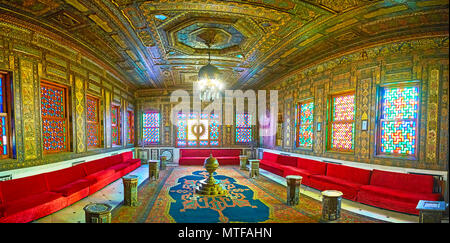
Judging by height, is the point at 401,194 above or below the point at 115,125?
below

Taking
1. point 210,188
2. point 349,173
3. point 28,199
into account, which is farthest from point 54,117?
point 349,173

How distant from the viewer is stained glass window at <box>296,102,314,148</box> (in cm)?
723

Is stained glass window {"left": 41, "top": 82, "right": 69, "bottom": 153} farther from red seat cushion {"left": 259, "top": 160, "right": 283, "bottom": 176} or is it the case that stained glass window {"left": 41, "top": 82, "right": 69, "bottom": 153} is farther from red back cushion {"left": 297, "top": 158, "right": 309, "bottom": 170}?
A: red back cushion {"left": 297, "top": 158, "right": 309, "bottom": 170}

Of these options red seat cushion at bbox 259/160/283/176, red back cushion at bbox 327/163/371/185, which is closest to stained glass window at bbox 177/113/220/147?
red seat cushion at bbox 259/160/283/176

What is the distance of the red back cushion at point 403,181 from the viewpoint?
Result: 4215 mm

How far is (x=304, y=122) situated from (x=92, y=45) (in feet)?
24.1

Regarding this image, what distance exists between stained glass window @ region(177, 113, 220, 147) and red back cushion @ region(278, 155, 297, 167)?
426 cm

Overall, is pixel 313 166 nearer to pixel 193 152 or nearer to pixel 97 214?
pixel 97 214

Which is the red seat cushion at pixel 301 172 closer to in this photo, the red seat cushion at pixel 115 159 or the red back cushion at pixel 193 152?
the red back cushion at pixel 193 152

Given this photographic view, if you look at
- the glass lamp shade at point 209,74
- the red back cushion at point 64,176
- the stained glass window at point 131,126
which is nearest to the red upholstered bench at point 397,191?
the glass lamp shade at point 209,74

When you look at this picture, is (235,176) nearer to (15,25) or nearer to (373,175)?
(373,175)

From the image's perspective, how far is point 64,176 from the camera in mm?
4918

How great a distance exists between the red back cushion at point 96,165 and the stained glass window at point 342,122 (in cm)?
764

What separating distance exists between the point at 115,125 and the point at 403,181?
988cm
